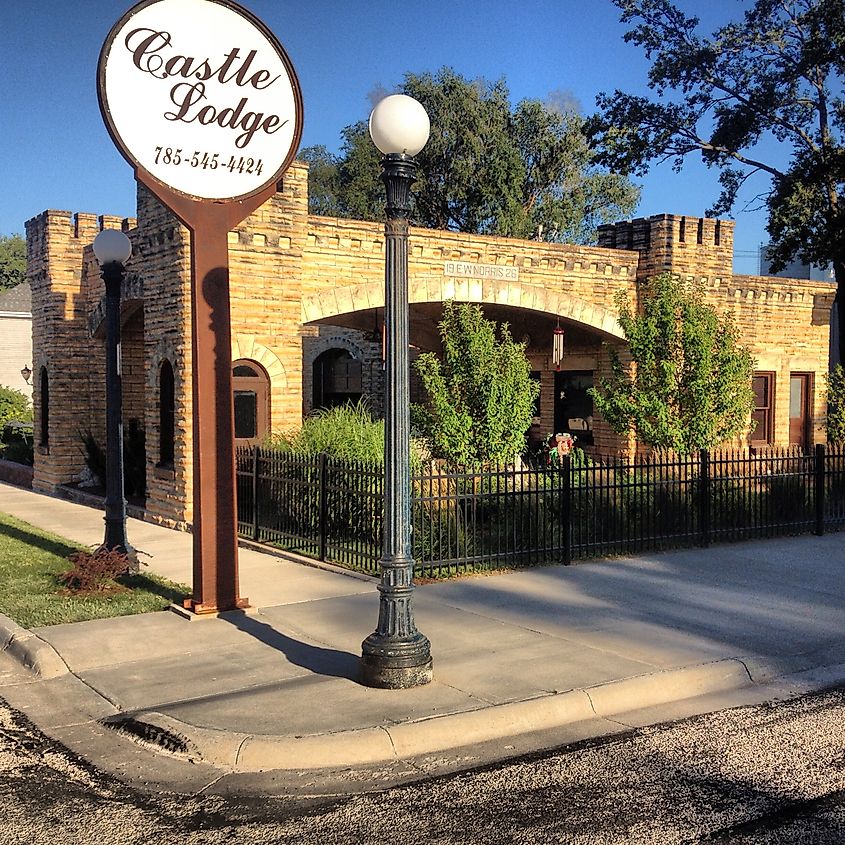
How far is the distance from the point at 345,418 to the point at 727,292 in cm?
930

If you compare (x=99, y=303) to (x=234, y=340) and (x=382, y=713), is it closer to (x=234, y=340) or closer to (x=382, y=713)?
(x=234, y=340)

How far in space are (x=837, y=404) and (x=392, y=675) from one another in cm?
1532

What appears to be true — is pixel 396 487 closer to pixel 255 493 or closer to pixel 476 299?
pixel 255 493

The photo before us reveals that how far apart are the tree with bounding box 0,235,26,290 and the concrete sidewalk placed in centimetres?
6717

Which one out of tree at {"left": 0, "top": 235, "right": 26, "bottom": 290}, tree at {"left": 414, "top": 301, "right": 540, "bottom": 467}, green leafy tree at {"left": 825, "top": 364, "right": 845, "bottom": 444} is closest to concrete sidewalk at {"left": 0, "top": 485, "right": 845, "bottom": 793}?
tree at {"left": 414, "top": 301, "right": 540, "bottom": 467}

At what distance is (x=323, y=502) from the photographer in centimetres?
1086

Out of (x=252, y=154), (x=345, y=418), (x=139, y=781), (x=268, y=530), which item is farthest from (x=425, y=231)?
(x=139, y=781)

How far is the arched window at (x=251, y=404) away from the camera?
45.5ft

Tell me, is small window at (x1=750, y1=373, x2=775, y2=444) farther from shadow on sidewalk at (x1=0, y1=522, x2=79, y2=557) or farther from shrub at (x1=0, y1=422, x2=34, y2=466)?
shrub at (x1=0, y1=422, x2=34, y2=466)

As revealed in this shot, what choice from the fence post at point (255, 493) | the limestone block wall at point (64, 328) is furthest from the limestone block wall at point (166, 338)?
the limestone block wall at point (64, 328)

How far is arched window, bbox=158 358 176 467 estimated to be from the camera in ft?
46.4

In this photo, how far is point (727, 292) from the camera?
62.2ft

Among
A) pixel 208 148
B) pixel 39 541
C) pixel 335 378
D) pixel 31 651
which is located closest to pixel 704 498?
pixel 208 148

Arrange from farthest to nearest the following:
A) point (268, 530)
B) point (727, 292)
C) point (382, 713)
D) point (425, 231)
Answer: point (727, 292) → point (425, 231) → point (268, 530) → point (382, 713)
